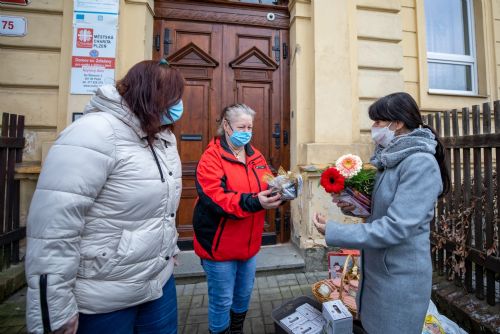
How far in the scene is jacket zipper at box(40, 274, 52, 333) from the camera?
1074 millimetres

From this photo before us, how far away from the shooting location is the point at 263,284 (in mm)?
3436

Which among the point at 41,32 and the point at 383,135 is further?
the point at 41,32

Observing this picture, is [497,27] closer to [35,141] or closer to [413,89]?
[413,89]

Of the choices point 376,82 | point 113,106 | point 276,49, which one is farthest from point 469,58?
point 113,106

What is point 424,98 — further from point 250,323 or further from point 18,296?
point 18,296

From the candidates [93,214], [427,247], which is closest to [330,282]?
[427,247]

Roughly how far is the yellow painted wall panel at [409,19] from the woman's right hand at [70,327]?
5665mm

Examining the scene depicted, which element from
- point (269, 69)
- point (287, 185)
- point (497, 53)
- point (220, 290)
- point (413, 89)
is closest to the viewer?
point (287, 185)

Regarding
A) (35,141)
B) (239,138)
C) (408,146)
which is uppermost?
(35,141)

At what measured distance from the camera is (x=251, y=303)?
10.0 feet

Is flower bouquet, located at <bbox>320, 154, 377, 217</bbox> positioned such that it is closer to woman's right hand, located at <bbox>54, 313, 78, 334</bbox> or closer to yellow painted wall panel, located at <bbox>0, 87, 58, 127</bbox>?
woman's right hand, located at <bbox>54, 313, 78, 334</bbox>

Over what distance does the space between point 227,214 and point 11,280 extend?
2885mm

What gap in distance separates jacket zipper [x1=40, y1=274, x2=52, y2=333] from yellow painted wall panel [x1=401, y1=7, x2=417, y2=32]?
566cm

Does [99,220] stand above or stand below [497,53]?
below
